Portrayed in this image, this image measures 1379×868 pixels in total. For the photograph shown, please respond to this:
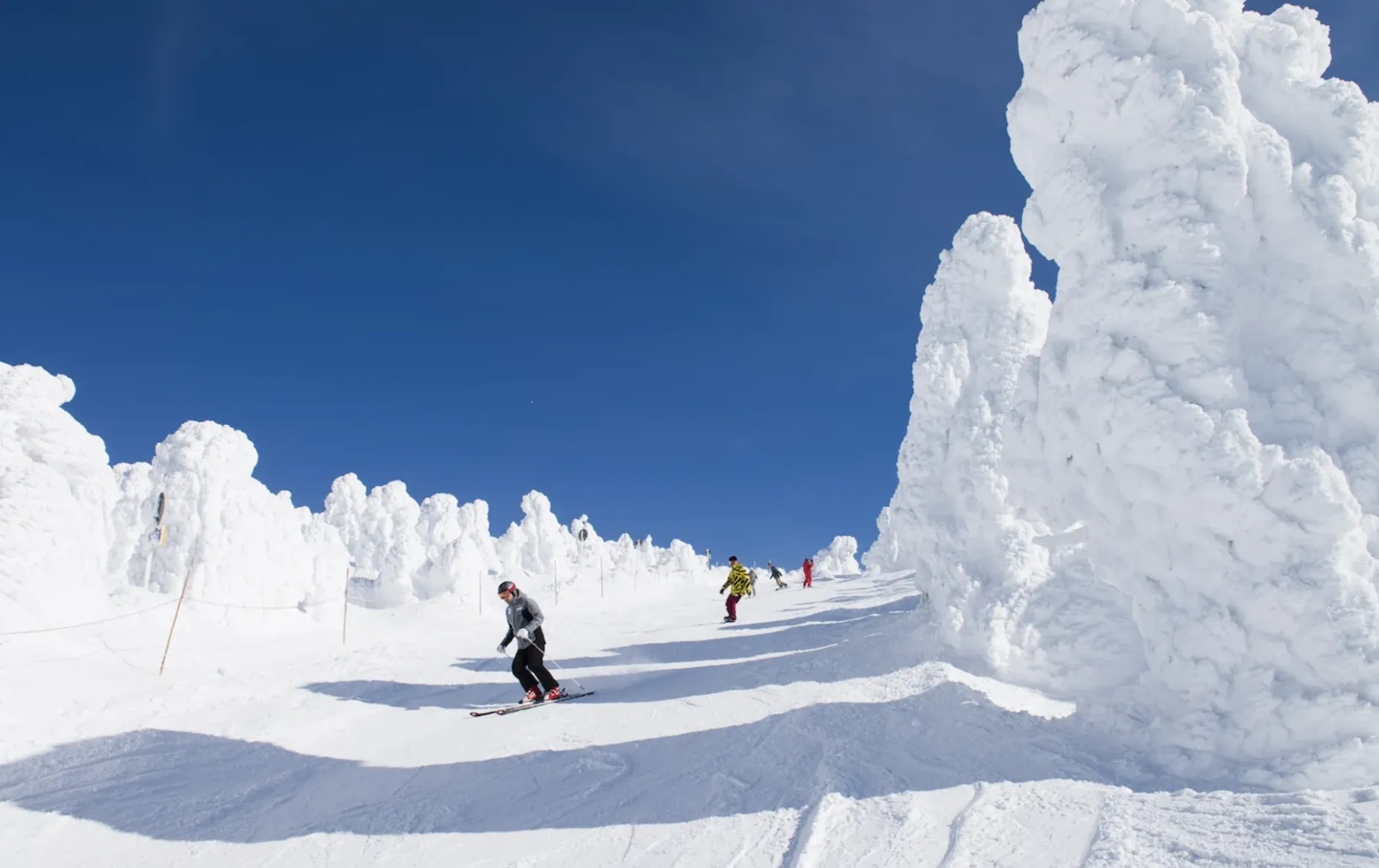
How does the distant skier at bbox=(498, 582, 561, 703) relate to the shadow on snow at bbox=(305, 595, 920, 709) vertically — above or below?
above

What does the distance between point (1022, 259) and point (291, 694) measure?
21129 millimetres

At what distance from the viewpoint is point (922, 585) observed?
1786cm

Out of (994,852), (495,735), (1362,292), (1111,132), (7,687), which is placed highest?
(1111,132)

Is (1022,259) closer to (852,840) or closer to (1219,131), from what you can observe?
(1219,131)

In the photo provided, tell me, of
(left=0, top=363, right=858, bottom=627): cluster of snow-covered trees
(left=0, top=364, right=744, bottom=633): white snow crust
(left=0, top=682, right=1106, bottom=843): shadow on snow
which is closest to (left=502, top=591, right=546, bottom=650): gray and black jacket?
(left=0, top=682, right=1106, bottom=843): shadow on snow

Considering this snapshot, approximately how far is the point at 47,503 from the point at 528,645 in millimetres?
14673

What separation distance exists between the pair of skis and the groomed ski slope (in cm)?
16

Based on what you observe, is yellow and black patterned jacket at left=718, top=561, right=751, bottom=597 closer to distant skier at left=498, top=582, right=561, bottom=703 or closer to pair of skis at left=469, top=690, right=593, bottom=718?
pair of skis at left=469, top=690, right=593, bottom=718

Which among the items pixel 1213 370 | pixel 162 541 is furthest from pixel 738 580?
pixel 162 541

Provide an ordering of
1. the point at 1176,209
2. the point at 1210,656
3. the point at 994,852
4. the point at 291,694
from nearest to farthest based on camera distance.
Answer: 1. the point at 994,852
2. the point at 1210,656
3. the point at 1176,209
4. the point at 291,694

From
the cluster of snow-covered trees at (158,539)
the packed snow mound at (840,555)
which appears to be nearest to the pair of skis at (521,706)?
the cluster of snow-covered trees at (158,539)

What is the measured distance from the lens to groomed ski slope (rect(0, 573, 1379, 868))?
5340mm

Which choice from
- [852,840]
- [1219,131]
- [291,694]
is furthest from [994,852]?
[291,694]

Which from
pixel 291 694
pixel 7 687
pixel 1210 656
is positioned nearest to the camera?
pixel 1210 656
